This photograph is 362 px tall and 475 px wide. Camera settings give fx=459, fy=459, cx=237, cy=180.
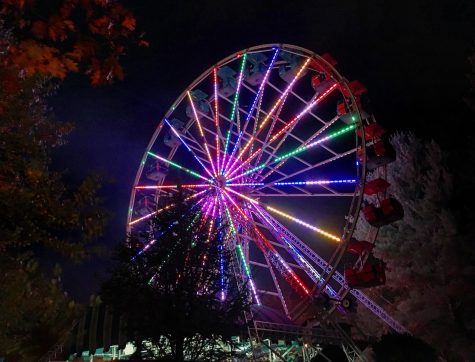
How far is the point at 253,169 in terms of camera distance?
16.6 metres

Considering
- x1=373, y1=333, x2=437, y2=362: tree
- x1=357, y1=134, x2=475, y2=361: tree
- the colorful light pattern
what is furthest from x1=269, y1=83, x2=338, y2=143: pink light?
x1=373, y1=333, x2=437, y2=362: tree

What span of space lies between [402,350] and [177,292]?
621 cm

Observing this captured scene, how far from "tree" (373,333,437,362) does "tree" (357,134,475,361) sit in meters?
3.16

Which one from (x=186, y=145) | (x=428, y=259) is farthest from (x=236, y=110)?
(x=428, y=259)

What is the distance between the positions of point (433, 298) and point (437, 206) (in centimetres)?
339

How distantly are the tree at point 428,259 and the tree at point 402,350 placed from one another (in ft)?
10.4

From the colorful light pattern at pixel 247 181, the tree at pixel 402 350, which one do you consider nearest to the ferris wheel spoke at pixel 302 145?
the colorful light pattern at pixel 247 181

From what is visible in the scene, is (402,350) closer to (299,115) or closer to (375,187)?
(375,187)

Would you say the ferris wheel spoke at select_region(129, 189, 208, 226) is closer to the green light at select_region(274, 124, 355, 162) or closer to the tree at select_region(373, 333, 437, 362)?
the green light at select_region(274, 124, 355, 162)

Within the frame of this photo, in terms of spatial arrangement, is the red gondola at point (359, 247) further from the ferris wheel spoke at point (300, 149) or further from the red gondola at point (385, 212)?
the ferris wheel spoke at point (300, 149)

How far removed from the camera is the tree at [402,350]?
11.9m

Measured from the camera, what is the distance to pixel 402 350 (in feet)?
39.1

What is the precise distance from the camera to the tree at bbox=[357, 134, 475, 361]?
1525 cm

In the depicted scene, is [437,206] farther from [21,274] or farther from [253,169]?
[21,274]
